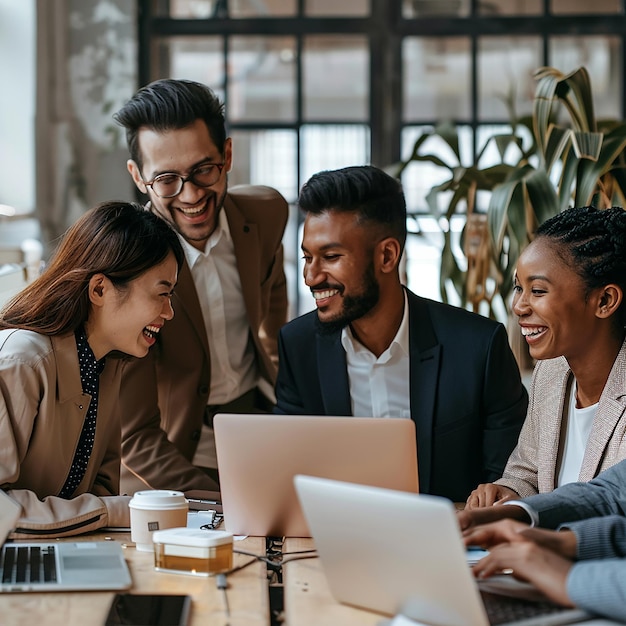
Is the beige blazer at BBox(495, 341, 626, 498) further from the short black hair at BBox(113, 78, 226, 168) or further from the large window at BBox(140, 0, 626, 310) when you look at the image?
the large window at BBox(140, 0, 626, 310)

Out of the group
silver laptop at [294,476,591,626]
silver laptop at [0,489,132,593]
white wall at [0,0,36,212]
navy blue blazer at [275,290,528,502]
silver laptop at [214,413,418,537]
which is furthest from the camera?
white wall at [0,0,36,212]

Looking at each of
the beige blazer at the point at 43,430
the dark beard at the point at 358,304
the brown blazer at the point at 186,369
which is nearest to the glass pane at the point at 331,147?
the brown blazer at the point at 186,369

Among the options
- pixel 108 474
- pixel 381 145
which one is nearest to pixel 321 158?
pixel 381 145

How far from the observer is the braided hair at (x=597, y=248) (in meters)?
2.20

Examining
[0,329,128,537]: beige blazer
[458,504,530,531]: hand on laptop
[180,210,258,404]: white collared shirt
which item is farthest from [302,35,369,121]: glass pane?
Answer: [458,504,530,531]: hand on laptop

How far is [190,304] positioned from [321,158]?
2370 mm

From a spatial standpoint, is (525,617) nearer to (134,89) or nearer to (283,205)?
(283,205)

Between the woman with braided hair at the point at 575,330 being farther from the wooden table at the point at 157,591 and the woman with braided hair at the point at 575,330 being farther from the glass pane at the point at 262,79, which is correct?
the glass pane at the point at 262,79

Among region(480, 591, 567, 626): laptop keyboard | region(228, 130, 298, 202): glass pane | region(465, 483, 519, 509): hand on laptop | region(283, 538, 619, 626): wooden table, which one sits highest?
region(228, 130, 298, 202): glass pane

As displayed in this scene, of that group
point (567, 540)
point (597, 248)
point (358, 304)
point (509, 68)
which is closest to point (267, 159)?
point (509, 68)

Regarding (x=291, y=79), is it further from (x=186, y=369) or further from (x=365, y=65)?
(x=186, y=369)

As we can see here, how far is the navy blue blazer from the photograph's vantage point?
8.69ft

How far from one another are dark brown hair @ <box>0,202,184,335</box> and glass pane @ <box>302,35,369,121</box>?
2859mm

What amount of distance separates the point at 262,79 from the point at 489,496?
330cm
